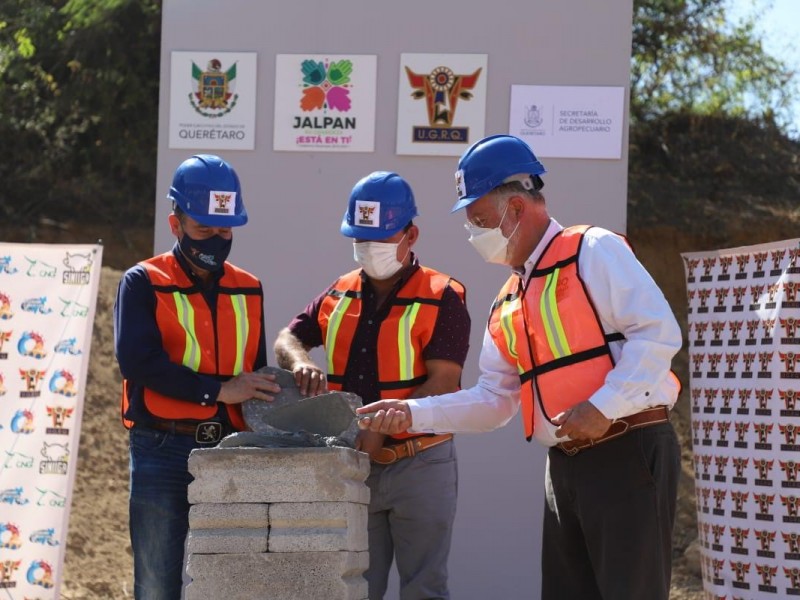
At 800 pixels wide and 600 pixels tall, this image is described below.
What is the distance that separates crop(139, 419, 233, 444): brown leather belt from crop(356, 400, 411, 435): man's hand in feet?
2.48

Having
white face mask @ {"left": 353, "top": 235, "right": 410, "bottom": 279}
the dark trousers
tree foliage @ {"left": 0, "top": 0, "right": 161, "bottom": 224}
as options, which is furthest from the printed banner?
tree foliage @ {"left": 0, "top": 0, "right": 161, "bottom": 224}

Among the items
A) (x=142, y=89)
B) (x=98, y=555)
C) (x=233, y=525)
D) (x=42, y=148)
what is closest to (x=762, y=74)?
(x=142, y=89)

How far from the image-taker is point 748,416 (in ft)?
20.3

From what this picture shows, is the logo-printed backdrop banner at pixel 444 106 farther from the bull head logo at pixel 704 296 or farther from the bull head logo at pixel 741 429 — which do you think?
the bull head logo at pixel 741 429

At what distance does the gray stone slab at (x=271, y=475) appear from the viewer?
4227 mm

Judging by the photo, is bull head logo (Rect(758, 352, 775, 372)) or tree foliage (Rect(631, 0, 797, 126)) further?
tree foliage (Rect(631, 0, 797, 126))

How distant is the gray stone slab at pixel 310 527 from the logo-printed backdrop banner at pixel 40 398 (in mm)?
2613

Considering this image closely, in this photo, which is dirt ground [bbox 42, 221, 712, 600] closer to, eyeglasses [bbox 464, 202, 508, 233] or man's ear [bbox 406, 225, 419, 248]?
man's ear [bbox 406, 225, 419, 248]

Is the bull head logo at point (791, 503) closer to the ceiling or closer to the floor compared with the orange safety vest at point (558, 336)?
closer to the floor

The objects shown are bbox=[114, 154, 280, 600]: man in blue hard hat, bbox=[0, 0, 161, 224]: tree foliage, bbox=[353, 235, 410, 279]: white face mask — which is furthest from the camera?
bbox=[0, 0, 161, 224]: tree foliage

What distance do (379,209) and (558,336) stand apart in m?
1.31

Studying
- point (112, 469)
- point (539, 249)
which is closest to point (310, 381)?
point (539, 249)

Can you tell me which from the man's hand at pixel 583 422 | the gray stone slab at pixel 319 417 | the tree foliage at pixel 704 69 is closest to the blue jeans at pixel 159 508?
the gray stone slab at pixel 319 417

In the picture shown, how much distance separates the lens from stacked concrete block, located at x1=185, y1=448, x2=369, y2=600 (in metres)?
4.20
